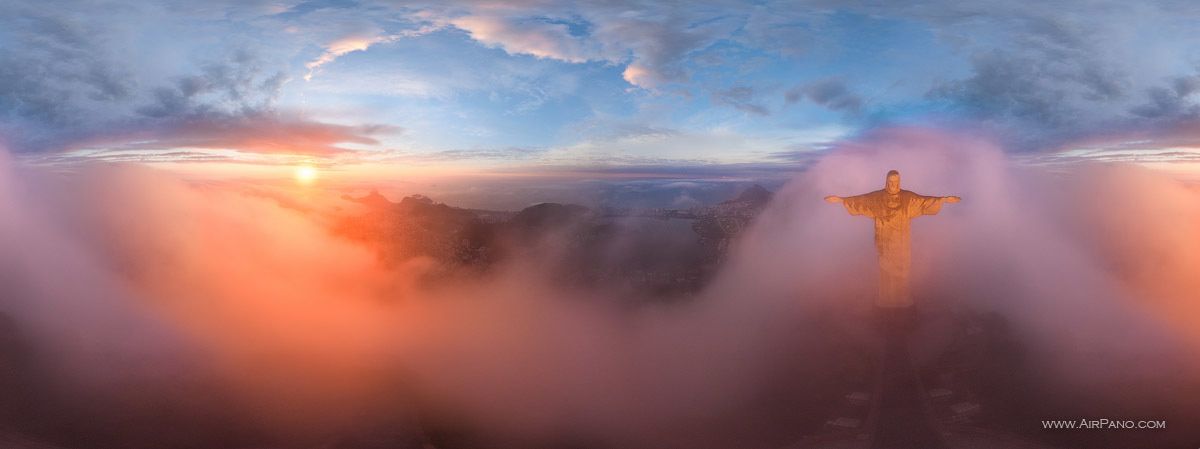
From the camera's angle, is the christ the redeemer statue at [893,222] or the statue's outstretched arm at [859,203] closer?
the christ the redeemer statue at [893,222]

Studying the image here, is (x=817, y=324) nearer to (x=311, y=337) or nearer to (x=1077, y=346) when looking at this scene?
(x=1077, y=346)

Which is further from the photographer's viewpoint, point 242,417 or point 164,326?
point 164,326

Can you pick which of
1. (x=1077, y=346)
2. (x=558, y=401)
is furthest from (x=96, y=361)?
(x=1077, y=346)

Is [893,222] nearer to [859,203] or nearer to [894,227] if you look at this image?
[894,227]

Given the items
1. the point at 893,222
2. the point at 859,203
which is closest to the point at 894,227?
the point at 893,222

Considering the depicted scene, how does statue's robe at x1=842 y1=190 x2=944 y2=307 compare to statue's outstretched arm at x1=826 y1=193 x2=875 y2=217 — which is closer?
statue's robe at x1=842 y1=190 x2=944 y2=307

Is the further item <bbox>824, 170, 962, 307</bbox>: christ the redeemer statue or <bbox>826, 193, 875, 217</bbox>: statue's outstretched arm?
<bbox>826, 193, 875, 217</bbox>: statue's outstretched arm
